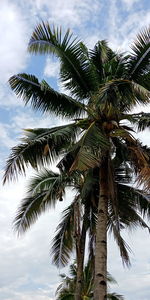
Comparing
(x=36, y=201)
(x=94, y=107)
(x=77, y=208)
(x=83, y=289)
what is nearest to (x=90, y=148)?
(x=94, y=107)

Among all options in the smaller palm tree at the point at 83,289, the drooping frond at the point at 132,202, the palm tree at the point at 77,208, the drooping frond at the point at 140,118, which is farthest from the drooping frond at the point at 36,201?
the smaller palm tree at the point at 83,289

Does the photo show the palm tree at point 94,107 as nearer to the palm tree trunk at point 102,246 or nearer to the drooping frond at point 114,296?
the palm tree trunk at point 102,246

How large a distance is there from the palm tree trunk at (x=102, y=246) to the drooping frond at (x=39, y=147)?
1.27m

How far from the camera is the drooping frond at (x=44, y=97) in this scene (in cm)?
1066

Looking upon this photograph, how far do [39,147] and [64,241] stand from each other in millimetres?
5107

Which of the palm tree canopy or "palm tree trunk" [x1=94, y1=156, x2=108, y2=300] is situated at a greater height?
the palm tree canopy

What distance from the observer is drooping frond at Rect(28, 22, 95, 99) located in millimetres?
10367

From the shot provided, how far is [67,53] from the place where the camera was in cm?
1047

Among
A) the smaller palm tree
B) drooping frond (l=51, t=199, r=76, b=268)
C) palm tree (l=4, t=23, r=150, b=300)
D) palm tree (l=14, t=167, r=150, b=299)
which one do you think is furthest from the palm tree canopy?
the smaller palm tree

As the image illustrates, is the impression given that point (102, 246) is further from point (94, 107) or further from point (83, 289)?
point (83, 289)

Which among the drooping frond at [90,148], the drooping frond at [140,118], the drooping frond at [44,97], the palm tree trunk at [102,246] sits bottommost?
the palm tree trunk at [102,246]

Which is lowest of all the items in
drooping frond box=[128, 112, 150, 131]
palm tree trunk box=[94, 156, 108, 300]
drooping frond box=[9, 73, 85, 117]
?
palm tree trunk box=[94, 156, 108, 300]

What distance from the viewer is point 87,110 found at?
33.8 feet

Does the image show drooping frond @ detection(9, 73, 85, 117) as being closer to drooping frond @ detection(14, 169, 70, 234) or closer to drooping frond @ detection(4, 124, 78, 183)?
drooping frond @ detection(4, 124, 78, 183)
